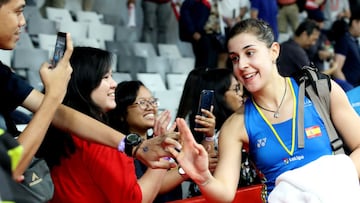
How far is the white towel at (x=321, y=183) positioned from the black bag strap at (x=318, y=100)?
120 mm

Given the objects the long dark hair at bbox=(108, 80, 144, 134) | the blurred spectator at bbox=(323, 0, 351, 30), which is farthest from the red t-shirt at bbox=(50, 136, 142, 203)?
the blurred spectator at bbox=(323, 0, 351, 30)

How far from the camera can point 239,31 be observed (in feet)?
6.51

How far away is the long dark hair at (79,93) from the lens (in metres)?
1.94

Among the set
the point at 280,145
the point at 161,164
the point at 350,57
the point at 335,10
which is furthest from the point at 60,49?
the point at 335,10

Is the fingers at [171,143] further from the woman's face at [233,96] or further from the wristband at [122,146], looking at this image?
the woman's face at [233,96]

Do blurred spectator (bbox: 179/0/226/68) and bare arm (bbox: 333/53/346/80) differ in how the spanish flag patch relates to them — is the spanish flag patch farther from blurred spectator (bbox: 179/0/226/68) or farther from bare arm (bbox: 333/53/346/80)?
blurred spectator (bbox: 179/0/226/68)

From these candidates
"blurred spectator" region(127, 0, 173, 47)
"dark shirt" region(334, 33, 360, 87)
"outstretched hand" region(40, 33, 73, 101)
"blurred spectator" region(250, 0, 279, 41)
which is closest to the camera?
"outstretched hand" region(40, 33, 73, 101)

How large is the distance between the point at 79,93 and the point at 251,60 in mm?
640

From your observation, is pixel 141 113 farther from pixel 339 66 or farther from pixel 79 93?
pixel 339 66

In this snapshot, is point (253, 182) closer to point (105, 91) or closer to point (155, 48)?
point (105, 91)

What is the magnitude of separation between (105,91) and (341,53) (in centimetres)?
434

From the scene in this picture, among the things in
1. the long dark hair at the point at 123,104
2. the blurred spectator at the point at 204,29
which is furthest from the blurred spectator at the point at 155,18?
the long dark hair at the point at 123,104

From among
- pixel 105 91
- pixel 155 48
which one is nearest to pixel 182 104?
pixel 105 91

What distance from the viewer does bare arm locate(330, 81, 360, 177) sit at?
6.35ft
